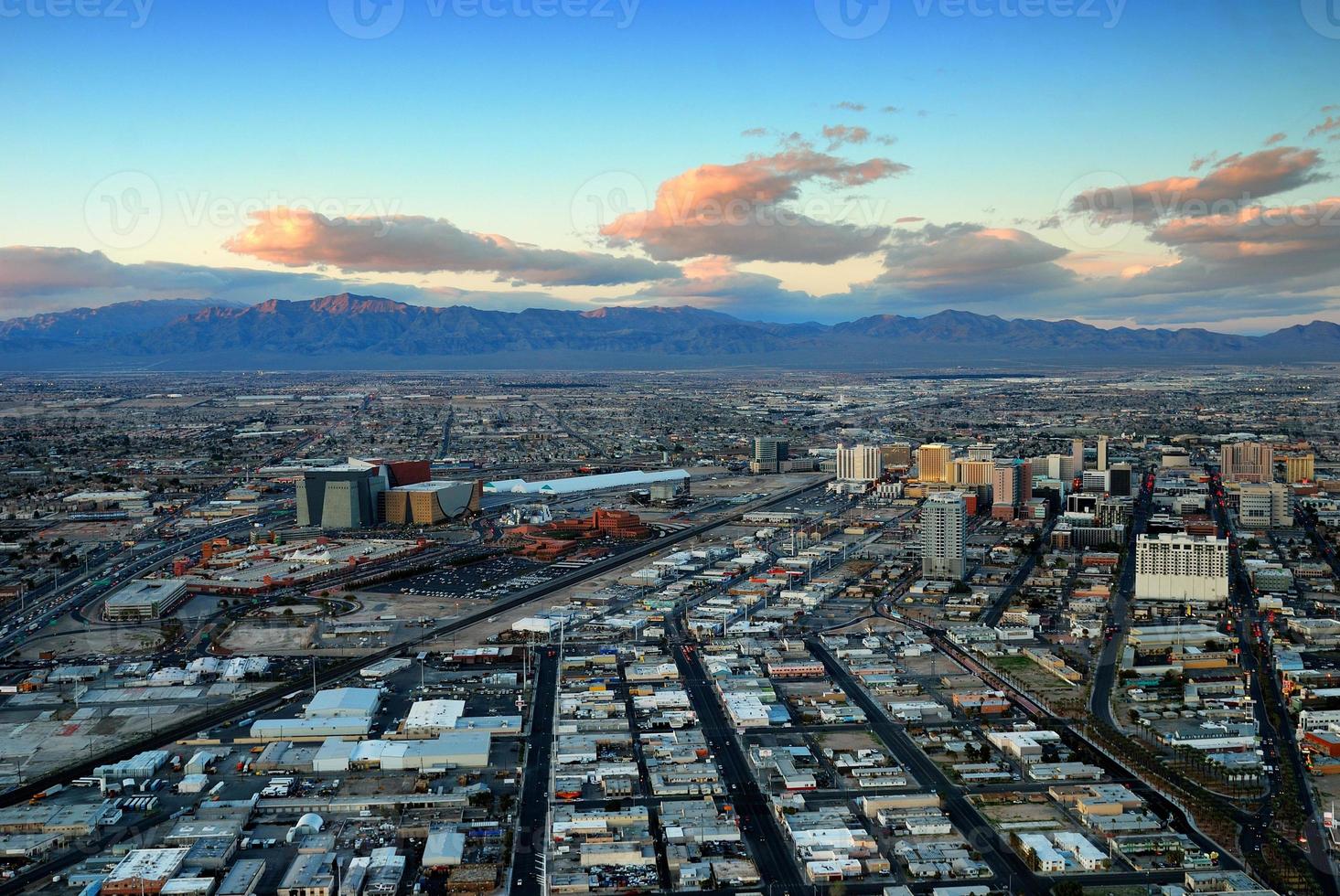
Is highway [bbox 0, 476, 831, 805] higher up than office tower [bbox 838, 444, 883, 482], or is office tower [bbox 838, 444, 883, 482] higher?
office tower [bbox 838, 444, 883, 482]

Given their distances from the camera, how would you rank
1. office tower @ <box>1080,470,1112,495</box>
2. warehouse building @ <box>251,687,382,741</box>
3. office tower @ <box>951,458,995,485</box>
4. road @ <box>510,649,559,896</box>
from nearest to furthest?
road @ <box>510,649,559,896</box> → warehouse building @ <box>251,687,382,741</box> → office tower @ <box>1080,470,1112,495</box> → office tower @ <box>951,458,995,485</box>

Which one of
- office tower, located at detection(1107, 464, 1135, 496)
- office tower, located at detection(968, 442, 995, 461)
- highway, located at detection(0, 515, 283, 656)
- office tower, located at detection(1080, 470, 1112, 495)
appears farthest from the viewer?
office tower, located at detection(968, 442, 995, 461)

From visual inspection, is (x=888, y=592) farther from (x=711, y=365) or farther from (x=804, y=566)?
(x=711, y=365)

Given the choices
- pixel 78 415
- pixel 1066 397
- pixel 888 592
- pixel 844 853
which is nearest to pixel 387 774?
pixel 844 853

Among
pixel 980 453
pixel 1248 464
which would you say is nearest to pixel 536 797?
pixel 980 453

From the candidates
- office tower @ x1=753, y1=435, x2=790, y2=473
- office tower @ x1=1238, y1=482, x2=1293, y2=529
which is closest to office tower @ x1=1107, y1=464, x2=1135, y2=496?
office tower @ x1=1238, y1=482, x2=1293, y2=529

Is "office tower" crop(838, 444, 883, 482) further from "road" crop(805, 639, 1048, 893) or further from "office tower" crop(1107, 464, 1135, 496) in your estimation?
"road" crop(805, 639, 1048, 893)

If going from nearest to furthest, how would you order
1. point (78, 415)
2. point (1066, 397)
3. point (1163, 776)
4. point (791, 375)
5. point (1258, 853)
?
1. point (1258, 853)
2. point (1163, 776)
3. point (78, 415)
4. point (1066, 397)
5. point (791, 375)
